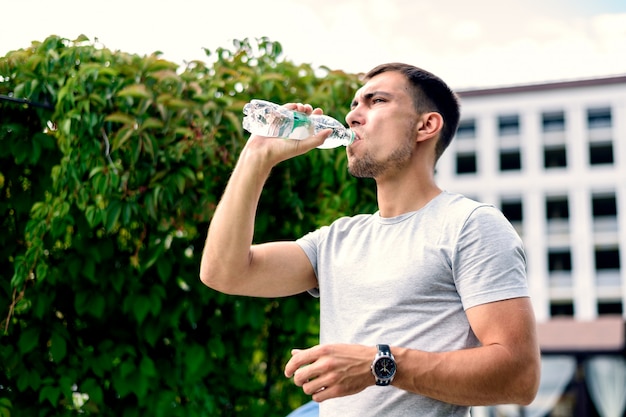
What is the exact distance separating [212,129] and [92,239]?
22.2 inches

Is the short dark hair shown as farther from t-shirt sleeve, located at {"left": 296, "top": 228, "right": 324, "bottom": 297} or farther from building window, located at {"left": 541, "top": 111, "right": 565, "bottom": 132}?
building window, located at {"left": 541, "top": 111, "right": 565, "bottom": 132}

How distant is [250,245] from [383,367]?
46 cm

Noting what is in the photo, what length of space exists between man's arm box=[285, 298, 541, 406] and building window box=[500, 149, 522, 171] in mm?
43957

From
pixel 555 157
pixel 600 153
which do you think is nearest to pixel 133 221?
pixel 555 157

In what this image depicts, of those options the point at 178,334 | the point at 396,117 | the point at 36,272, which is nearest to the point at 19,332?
the point at 36,272

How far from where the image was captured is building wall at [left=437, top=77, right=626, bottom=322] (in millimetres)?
42062

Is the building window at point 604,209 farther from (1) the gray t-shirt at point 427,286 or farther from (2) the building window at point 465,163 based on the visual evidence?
(1) the gray t-shirt at point 427,286

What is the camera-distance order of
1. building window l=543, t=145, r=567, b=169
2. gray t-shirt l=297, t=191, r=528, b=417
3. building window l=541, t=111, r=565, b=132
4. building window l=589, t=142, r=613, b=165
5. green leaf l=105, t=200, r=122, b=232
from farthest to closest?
1. building window l=543, t=145, r=567, b=169
2. building window l=541, t=111, r=565, b=132
3. building window l=589, t=142, r=613, b=165
4. green leaf l=105, t=200, r=122, b=232
5. gray t-shirt l=297, t=191, r=528, b=417

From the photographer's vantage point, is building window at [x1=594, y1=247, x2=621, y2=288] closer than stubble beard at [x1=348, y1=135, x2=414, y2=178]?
No

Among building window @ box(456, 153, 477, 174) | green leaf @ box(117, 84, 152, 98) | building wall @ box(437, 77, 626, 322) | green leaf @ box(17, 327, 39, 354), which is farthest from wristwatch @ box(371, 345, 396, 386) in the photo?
building window @ box(456, 153, 477, 174)

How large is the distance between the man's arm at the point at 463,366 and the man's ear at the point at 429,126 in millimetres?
485

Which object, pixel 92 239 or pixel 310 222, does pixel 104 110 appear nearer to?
pixel 92 239

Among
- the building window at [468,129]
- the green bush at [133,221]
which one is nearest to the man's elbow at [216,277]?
the green bush at [133,221]

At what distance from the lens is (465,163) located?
4516 cm
